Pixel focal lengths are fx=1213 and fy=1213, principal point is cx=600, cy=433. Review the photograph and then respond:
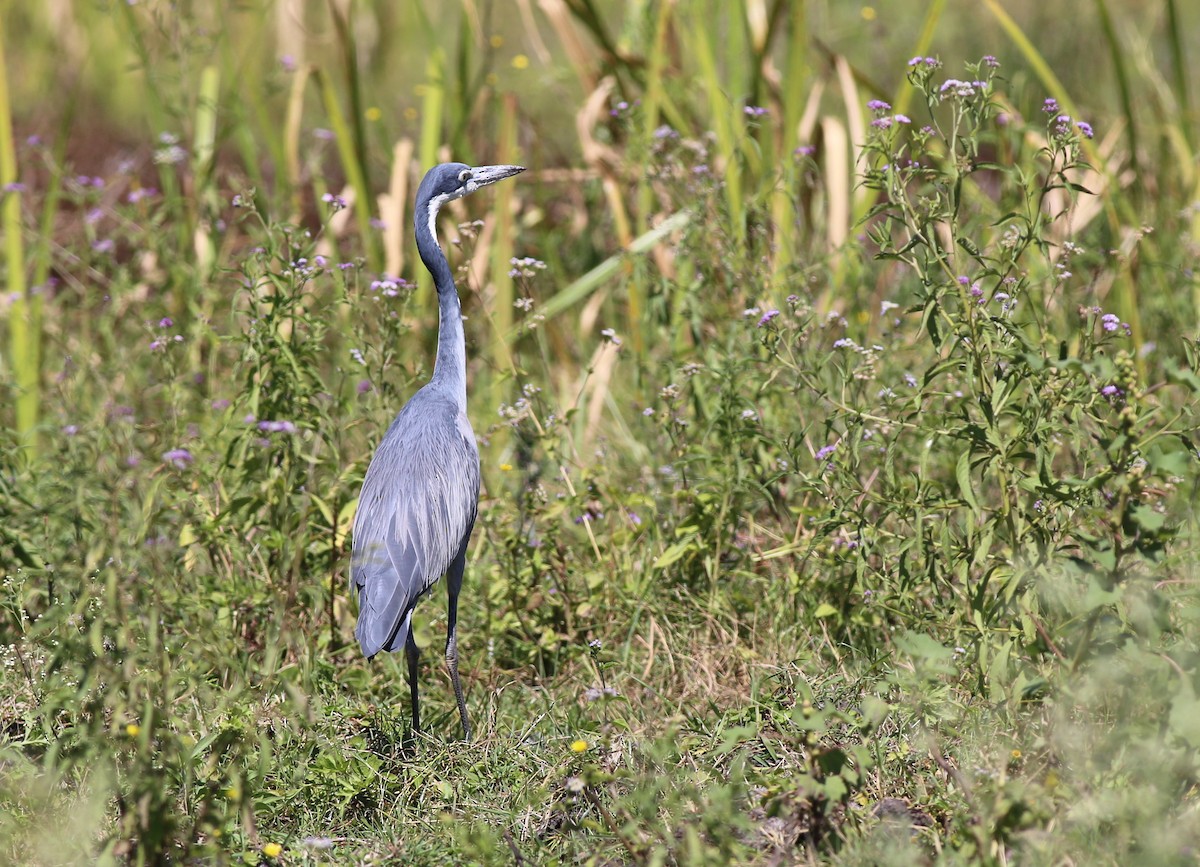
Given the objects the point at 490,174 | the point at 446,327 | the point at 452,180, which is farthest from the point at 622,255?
the point at 446,327

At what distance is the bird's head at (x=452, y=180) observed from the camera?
3941 mm

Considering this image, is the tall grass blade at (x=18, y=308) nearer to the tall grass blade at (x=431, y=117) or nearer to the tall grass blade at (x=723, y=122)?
the tall grass blade at (x=431, y=117)

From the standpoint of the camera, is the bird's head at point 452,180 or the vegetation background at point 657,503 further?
the bird's head at point 452,180

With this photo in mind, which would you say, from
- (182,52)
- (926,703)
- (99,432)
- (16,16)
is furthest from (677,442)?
(16,16)

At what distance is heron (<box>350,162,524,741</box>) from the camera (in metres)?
3.29

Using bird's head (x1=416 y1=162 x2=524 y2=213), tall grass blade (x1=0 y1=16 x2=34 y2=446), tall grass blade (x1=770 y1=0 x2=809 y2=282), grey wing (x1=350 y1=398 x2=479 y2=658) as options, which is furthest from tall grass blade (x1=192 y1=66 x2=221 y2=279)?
tall grass blade (x1=770 y1=0 x2=809 y2=282)

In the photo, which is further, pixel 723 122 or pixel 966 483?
pixel 723 122

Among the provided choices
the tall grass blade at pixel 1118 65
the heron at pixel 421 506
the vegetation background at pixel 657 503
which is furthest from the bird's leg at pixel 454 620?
the tall grass blade at pixel 1118 65

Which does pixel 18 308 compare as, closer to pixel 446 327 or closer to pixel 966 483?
pixel 446 327

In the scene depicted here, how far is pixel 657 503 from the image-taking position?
4137mm

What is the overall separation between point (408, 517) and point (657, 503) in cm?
102

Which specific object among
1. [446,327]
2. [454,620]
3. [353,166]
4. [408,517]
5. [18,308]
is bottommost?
[454,620]

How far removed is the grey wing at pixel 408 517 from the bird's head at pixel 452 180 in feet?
2.48

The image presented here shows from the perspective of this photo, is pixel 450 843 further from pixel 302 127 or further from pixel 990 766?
pixel 302 127
